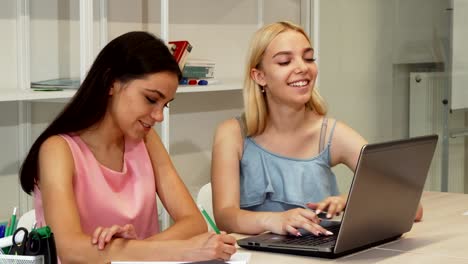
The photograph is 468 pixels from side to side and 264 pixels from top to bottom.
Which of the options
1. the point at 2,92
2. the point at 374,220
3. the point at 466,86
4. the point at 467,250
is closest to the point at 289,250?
the point at 374,220

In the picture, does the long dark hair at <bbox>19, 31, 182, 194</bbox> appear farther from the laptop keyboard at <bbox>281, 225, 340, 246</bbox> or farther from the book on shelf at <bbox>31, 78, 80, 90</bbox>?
the book on shelf at <bbox>31, 78, 80, 90</bbox>

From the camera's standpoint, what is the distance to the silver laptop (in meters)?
2.06

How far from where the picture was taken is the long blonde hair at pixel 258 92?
113 inches

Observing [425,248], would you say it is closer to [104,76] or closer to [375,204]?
[375,204]

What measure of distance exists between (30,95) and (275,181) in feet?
2.86

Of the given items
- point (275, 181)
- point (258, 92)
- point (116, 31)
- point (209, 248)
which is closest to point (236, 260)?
point (209, 248)

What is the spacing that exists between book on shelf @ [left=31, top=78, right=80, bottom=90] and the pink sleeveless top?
2.53 feet

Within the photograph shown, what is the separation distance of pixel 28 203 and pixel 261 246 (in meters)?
1.30

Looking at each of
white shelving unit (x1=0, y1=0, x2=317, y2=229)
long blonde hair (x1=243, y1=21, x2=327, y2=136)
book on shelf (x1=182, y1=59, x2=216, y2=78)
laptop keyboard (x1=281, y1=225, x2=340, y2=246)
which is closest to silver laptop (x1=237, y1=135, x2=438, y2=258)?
laptop keyboard (x1=281, y1=225, x2=340, y2=246)

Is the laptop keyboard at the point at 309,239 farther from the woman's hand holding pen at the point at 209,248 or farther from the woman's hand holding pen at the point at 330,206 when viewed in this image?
the woman's hand holding pen at the point at 209,248

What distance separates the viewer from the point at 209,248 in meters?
1.96

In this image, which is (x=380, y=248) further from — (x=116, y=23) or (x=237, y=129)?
(x=116, y=23)

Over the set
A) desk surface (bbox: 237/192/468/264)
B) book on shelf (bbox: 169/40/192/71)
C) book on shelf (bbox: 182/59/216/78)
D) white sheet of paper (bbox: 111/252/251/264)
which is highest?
book on shelf (bbox: 169/40/192/71)

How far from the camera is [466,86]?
4.46m
